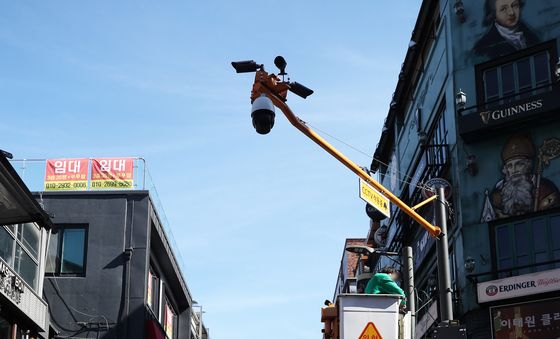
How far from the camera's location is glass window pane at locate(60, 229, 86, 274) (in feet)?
126

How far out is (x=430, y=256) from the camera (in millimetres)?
37969

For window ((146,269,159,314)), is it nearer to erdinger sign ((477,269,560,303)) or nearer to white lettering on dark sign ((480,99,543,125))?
erdinger sign ((477,269,560,303))

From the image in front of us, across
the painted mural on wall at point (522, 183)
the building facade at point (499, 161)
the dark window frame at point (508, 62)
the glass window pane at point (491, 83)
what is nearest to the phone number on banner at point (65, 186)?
the building facade at point (499, 161)

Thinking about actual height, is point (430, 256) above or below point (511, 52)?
below

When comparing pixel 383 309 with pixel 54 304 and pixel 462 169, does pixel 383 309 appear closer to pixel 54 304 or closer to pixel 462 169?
pixel 462 169

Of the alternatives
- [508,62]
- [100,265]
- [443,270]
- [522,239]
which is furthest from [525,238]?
[100,265]

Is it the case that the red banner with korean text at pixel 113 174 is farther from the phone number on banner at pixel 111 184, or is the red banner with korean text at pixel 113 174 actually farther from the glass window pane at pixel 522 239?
the glass window pane at pixel 522 239

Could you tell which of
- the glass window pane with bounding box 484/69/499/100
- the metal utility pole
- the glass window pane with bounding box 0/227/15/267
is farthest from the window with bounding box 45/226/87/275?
the metal utility pole

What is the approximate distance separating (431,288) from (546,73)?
987cm

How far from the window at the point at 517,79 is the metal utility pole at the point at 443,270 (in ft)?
54.2

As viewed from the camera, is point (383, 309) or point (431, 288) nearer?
point (383, 309)

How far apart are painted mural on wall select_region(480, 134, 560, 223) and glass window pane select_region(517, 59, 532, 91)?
1883 millimetres

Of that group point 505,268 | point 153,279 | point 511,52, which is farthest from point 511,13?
point 153,279

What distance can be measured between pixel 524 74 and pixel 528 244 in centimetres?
623
